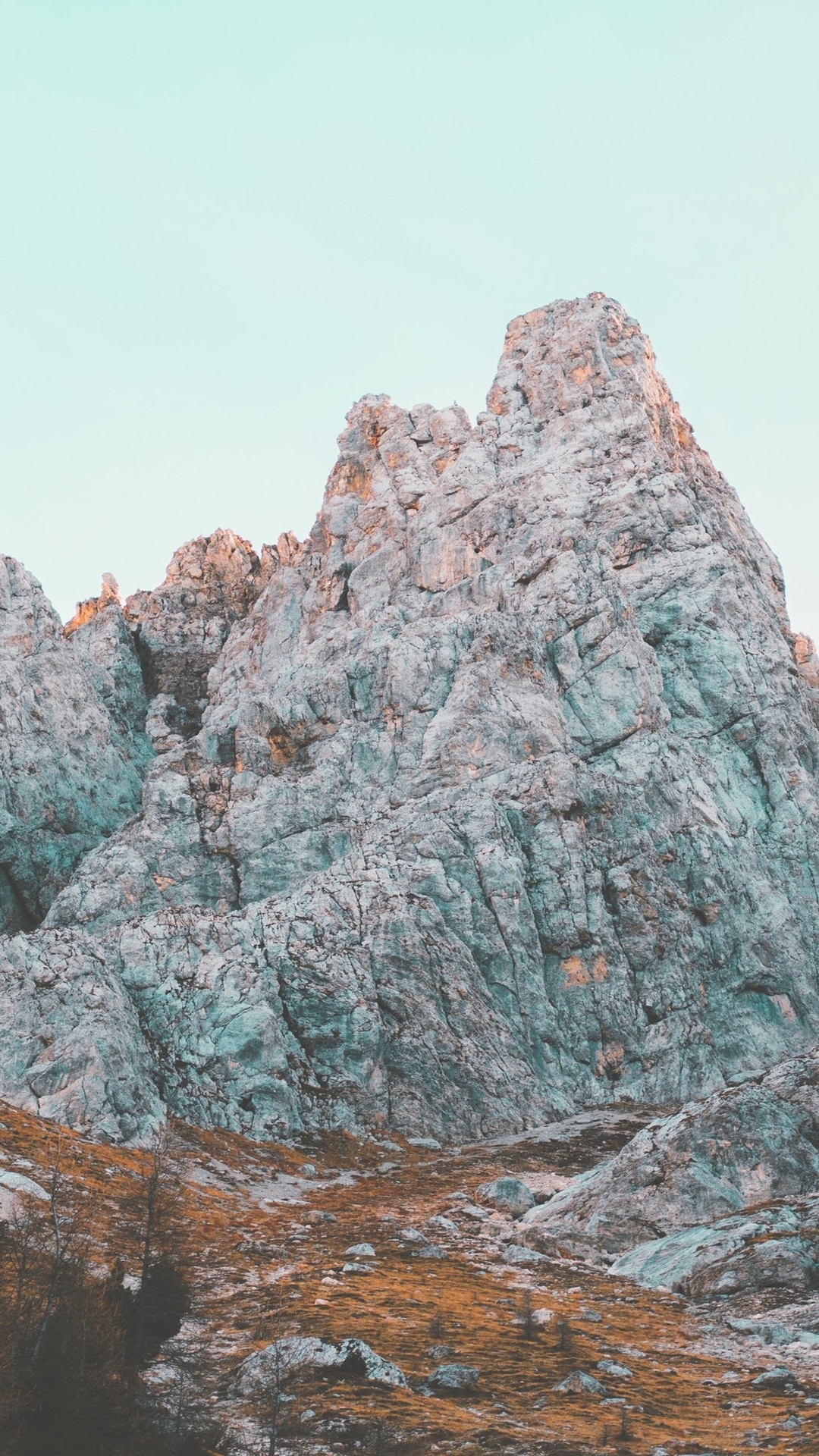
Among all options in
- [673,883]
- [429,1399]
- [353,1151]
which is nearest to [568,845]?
[673,883]

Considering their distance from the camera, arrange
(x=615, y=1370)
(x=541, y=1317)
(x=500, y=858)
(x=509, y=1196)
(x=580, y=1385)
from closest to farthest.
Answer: (x=580, y=1385), (x=615, y=1370), (x=541, y=1317), (x=509, y=1196), (x=500, y=858)

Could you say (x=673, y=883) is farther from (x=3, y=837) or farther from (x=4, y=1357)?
(x=4, y=1357)

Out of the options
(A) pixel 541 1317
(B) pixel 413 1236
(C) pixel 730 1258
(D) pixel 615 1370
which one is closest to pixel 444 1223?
(B) pixel 413 1236

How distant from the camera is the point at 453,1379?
44.2 meters

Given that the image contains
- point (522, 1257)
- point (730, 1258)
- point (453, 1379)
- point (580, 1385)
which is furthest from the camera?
Result: point (522, 1257)

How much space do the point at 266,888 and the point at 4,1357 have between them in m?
136

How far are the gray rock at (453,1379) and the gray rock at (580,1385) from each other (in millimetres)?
3512

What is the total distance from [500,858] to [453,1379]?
108 m

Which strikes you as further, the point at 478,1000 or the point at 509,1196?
the point at 478,1000

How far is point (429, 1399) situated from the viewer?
42.1 m

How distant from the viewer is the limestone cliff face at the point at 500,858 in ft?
419

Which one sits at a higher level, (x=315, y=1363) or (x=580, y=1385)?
(x=315, y=1363)

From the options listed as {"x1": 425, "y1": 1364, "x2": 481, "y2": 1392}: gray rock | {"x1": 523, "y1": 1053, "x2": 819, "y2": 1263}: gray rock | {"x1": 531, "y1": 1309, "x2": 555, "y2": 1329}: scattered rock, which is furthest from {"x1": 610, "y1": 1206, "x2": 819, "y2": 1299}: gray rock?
{"x1": 425, "y1": 1364, "x2": 481, "y2": 1392}: gray rock

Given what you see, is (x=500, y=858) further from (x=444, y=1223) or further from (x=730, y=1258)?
(x=730, y=1258)
